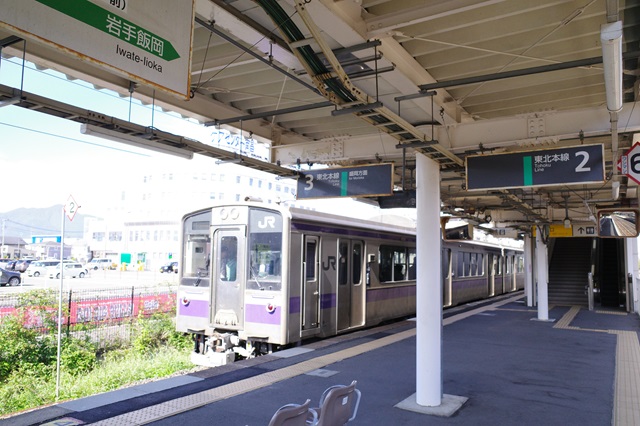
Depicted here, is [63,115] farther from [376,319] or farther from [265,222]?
[376,319]

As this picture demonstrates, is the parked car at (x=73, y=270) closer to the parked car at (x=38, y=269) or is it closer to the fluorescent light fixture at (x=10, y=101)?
the parked car at (x=38, y=269)

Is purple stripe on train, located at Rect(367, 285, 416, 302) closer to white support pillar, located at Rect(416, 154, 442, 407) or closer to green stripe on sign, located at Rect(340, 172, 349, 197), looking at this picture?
green stripe on sign, located at Rect(340, 172, 349, 197)

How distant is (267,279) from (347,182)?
2.35m

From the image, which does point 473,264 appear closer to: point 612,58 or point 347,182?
point 347,182

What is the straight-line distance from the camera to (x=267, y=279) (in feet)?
30.4

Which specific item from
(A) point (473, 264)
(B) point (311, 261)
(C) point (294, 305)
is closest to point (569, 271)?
(A) point (473, 264)

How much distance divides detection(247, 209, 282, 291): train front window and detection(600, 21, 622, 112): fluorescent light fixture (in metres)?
6.19

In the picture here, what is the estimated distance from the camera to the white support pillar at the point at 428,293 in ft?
19.5

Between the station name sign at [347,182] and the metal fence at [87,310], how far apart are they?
6919 millimetres

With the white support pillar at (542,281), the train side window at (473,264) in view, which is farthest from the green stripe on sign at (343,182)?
the train side window at (473,264)

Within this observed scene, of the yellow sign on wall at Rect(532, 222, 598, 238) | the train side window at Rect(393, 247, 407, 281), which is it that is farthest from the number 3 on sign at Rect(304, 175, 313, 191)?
the yellow sign on wall at Rect(532, 222, 598, 238)

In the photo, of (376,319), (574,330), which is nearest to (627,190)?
(574,330)

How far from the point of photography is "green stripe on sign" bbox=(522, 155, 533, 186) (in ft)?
21.6

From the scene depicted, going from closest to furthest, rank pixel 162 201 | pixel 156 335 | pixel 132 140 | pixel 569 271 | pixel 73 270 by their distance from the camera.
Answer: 1. pixel 132 140
2. pixel 156 335
3. pixel 569 271
4. pixel 73 270
5. pixel 162 201
